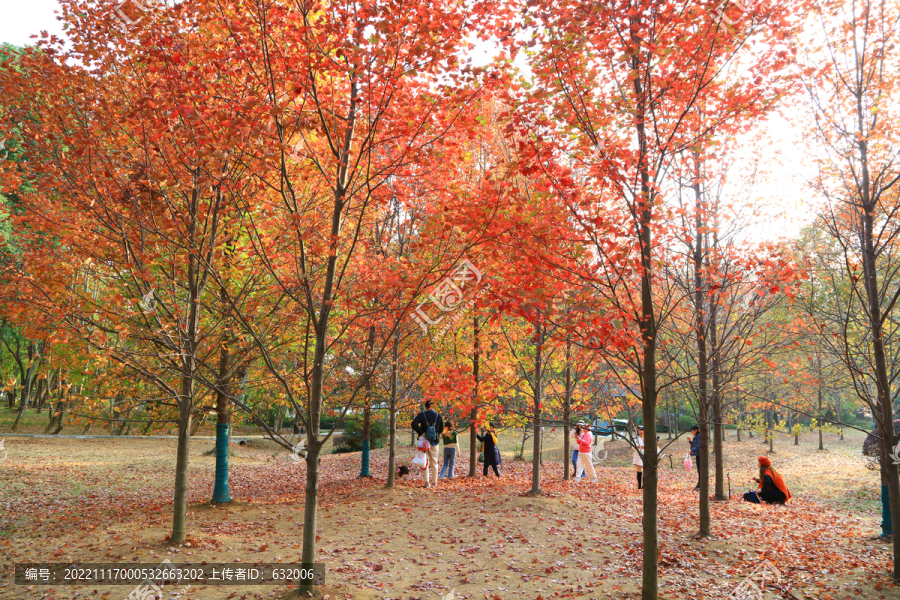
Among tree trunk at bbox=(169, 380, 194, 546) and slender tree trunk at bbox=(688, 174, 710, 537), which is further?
slender tree trunk at bbox=(688, 174, 710, 537)

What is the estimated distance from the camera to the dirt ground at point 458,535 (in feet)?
17.8

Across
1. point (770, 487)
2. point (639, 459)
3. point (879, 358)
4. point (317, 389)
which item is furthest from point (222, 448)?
point (770, 487)

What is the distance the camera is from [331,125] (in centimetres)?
498

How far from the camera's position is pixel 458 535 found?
25.2 feet

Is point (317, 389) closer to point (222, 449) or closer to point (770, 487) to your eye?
point (222, 449)

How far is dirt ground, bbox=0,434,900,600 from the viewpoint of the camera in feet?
17.8

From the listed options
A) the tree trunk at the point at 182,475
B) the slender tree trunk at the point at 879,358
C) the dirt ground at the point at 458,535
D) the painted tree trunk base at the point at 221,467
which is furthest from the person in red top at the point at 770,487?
the painted tree trunk base at the point at 221,467

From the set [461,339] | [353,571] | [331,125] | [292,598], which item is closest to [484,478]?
[461,339]

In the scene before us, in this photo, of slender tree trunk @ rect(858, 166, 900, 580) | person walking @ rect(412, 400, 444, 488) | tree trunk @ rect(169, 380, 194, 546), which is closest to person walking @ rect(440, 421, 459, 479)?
person walking @ rect(412, 400, 444, 488)

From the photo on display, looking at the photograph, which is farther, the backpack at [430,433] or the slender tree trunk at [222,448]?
the backpack at [430,433]

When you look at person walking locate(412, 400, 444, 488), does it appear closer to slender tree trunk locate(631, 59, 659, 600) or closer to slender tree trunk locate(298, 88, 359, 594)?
slender tree trunk locate(298, 88, 359, 594)

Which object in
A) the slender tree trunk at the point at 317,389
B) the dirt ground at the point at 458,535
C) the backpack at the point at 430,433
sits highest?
the slender tree trunk at the point at 317,389

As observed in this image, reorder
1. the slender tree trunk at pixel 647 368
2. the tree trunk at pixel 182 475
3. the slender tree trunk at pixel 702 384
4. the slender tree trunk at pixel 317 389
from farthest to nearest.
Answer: the slender tree trunk at pixel 702 384 < the tree trunk at pixel 182 475 < the slender tree trunk at pixel 317 389 < the slender tree trunk at pixel 647 368

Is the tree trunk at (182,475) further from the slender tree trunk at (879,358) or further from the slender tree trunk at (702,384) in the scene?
the slender tree trunk at (879,358)
